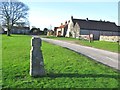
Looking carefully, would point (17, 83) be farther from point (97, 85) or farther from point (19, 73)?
point (97, 85)

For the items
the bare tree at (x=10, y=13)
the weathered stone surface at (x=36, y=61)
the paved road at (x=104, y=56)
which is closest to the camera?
the weathered stone surface at (x=36, y=61)

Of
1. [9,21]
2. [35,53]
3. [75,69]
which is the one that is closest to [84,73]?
[75,69]

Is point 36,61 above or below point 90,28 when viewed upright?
below

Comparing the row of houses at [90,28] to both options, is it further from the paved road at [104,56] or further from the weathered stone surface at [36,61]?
the weathered stone surface at [36,61]

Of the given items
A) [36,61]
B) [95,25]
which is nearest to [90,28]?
[95,25]

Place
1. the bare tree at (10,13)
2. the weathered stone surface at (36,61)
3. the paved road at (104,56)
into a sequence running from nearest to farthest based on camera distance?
the weathered stone surface at (36,61) < the paved road at (104,56) < the bare tree at (10,13)

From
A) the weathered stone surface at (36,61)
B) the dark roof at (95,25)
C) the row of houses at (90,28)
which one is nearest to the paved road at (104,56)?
the weathered stone surface at (36,61)

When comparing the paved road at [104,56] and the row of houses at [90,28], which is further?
the row of houses at [90,28]

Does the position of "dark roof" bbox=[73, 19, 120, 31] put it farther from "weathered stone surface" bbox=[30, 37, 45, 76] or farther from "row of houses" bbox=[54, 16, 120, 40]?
"weathered stone surface" bbox=[30, 37, 45, 76]

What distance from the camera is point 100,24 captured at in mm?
80062

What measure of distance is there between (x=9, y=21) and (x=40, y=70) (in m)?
54.5

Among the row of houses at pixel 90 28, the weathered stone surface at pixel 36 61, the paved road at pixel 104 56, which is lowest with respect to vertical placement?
the paved road at pixel 104 56

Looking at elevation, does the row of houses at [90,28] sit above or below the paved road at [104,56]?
above

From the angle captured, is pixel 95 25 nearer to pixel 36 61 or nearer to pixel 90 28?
pixel 90 28
